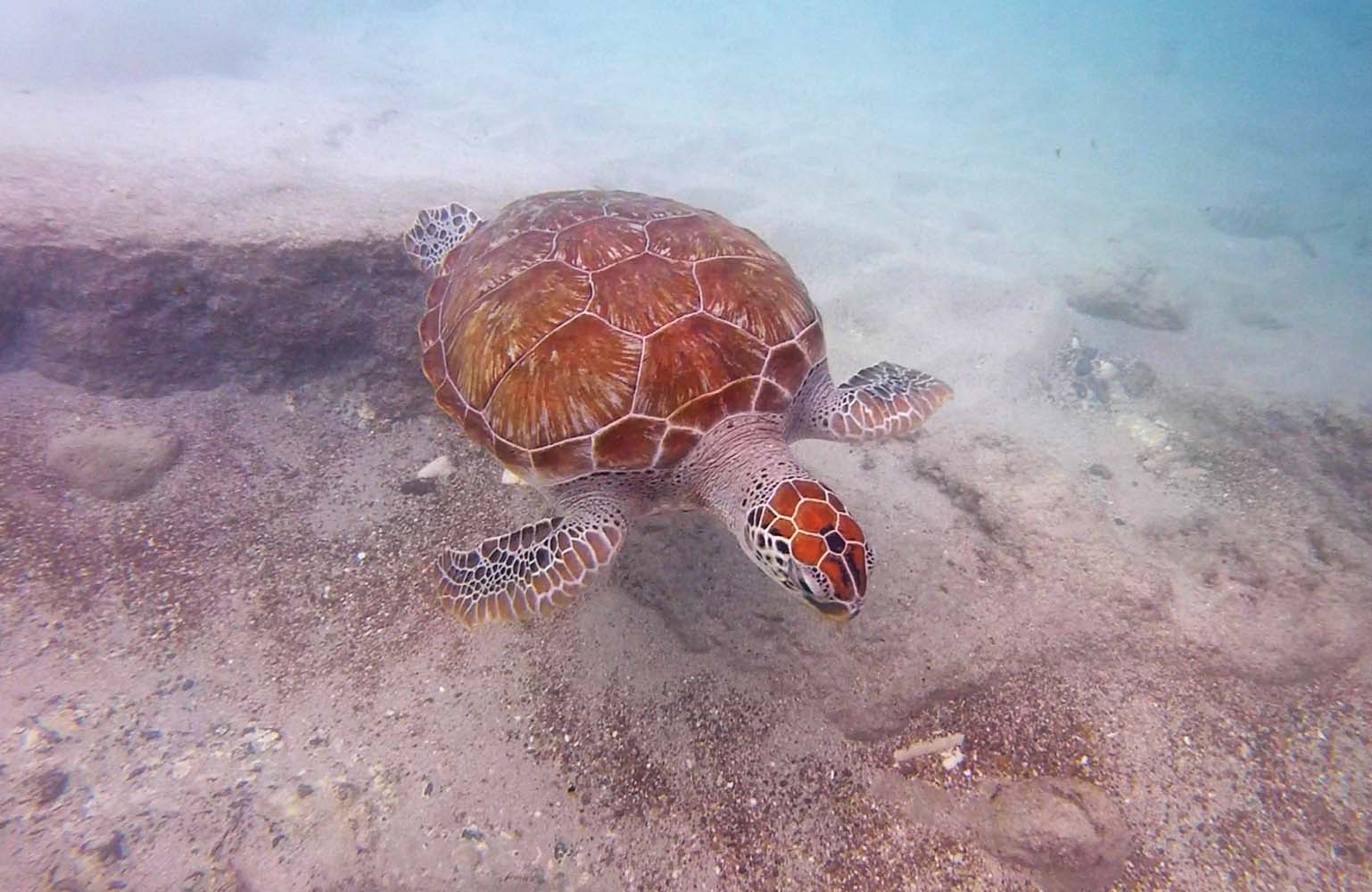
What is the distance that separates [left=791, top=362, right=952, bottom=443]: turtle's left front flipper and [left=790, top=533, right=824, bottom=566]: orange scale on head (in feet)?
4.42

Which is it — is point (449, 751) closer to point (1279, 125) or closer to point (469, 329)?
point (469, 329)

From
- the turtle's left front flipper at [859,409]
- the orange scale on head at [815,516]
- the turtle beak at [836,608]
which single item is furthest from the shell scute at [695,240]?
the turtle beak at [836,608]

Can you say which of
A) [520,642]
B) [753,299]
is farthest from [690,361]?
[520,642]

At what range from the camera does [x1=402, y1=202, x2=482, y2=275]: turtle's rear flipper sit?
15.6ft

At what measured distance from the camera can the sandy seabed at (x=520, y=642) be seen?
9.01ft

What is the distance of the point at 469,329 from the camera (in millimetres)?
3646

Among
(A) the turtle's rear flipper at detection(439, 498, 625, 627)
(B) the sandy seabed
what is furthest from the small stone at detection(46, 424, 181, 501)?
(A) the turtle's rear flipper at detection(439, 498, 625, 627)

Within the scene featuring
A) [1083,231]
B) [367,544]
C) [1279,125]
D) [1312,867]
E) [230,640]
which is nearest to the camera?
[1312,867]

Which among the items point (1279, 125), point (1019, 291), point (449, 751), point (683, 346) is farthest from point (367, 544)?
point (1279, 125)

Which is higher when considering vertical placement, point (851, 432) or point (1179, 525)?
point (851, 432)

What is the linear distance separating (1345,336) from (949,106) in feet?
52.5

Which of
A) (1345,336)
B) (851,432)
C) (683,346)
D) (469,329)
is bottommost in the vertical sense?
(1345,336)

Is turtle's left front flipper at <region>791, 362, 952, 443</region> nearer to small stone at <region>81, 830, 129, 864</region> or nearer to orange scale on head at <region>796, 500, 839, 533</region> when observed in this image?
orange scale on head at <region>796, 500, 839, 533</region>

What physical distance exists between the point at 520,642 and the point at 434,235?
3379 mm
